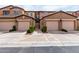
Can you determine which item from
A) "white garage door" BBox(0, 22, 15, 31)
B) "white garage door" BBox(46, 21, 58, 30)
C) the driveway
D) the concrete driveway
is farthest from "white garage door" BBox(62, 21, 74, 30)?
the driveway

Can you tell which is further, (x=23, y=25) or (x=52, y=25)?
(x=52, y=25)

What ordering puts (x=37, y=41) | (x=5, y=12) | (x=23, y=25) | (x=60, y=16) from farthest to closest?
1. (x=5, y=12)
2. (x=60, y=16)
3. (x=23, y=25)
4. (x=37, y=41)

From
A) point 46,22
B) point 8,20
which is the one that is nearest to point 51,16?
point 46,22

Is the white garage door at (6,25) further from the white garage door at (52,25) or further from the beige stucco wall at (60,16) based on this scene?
the beige stucco wall at (60,16)

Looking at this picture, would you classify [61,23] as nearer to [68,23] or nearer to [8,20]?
[68,23]

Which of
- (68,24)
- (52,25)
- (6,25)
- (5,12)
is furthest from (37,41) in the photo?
(5,12)

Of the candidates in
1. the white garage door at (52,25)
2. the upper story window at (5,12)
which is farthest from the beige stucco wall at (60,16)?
the upper story window at (5,12)

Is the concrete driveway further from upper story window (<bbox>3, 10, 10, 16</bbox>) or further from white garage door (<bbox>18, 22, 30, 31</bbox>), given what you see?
upper story window (<bbox>3, 10, 10, 16</bbox>)

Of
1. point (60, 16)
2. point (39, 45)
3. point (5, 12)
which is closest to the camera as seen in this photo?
point (39, 45)

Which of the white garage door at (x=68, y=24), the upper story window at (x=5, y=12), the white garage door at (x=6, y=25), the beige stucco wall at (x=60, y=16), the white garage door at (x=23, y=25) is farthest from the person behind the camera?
the upper story window at (x=5, y=12)

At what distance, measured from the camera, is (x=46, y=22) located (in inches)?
1325

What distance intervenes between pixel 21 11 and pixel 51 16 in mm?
8738

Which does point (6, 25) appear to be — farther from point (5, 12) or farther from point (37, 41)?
point (37, 41)
